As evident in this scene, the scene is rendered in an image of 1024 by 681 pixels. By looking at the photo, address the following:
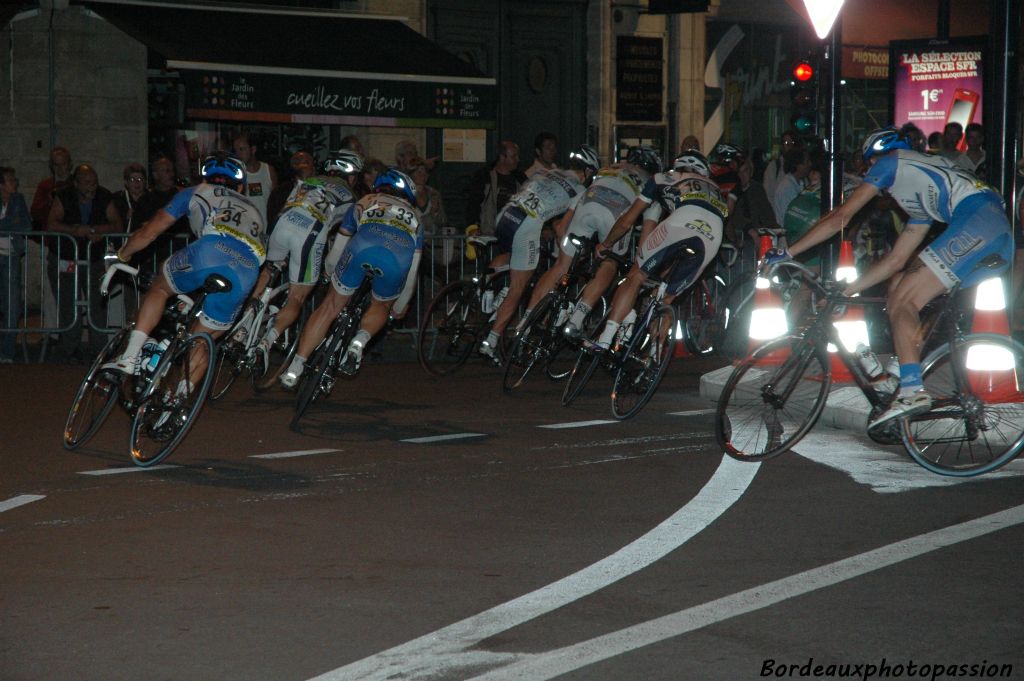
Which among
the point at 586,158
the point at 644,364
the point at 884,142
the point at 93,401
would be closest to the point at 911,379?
the point at 884,142

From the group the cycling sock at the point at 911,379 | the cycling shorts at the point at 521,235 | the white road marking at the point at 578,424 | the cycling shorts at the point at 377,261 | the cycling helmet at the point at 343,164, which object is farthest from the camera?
the cycling shorts at the point at 521,235

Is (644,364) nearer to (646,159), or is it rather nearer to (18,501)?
(646,159)

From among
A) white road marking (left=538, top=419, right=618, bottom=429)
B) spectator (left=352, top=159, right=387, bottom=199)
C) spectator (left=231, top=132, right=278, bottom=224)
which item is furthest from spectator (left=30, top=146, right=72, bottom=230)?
white road marking (left=538, top=419, right=618, bottom=429)

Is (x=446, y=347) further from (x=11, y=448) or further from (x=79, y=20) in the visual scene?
(x=79, y=20)

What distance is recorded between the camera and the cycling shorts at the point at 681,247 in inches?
453

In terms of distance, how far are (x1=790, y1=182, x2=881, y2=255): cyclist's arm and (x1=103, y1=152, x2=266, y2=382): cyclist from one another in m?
3.36

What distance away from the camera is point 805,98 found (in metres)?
14.7

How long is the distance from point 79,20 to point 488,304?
864cm

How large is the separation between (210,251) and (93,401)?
1185 mm

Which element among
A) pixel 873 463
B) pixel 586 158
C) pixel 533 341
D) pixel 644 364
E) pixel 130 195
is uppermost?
pixel 586 158

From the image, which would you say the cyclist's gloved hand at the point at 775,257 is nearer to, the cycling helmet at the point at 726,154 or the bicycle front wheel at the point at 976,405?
the bicycle front wheel at the point at 976,405

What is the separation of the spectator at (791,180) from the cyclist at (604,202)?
16.0 feet

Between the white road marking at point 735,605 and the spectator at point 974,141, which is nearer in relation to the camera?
the white road marking at point 735,605

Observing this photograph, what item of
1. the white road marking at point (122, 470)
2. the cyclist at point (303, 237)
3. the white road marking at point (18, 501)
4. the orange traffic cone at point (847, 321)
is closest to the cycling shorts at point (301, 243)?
the cyclist at point (303, 237)
